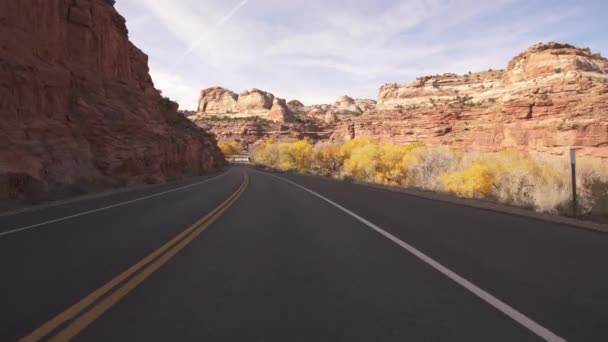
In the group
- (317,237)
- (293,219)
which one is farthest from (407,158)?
(317,237)

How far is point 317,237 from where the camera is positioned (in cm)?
742

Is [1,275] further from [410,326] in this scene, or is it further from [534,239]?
[534,239]

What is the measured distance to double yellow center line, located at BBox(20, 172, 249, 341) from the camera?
3.18m

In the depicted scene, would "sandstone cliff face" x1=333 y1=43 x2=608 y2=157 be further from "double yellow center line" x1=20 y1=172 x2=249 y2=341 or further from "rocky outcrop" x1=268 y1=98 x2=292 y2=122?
"rocky outcrop" x1=268 y1=98 x2=292 y2=122

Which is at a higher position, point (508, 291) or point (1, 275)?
point (1, 275)

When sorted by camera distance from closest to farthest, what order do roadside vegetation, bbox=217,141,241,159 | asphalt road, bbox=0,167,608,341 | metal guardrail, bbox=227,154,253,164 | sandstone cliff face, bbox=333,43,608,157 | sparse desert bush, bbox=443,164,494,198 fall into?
asphalt road, bbox=0,167,608,341
sparse desert bush, bbox=443,164,494,198
sandstone cliff face, bbox=333,43,608,157
roadside vegetation, bbox=217,141,241,159
metal guardrail, bbox=227,154,253,164

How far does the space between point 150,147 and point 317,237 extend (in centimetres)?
2637

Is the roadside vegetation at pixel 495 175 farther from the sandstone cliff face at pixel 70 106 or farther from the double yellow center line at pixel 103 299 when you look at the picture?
the sandstone cliff face at pixel 70 106

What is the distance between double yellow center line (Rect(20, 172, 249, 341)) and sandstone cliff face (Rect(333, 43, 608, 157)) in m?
47.5

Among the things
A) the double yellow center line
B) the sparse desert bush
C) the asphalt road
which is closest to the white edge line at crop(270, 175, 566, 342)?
the asphalt road

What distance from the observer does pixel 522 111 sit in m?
51.2

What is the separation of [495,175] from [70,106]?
85.1ft

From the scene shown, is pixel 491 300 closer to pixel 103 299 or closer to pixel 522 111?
pixel 103 299

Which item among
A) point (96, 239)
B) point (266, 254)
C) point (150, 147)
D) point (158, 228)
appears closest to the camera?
point (266, 254)
